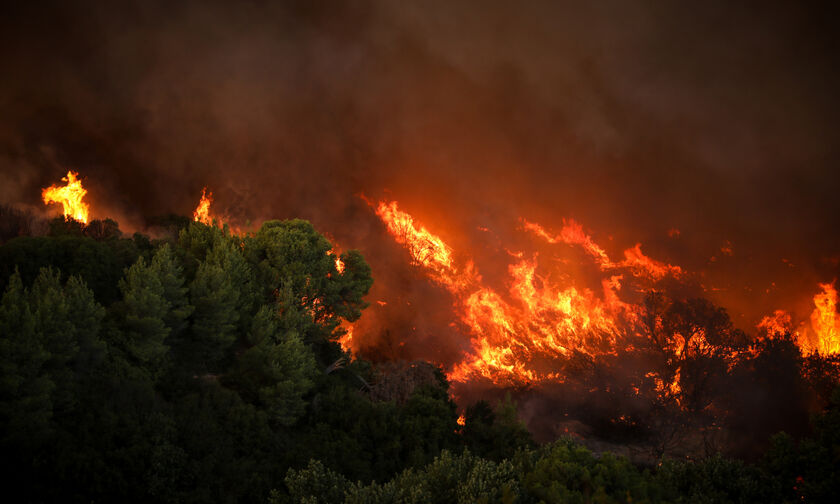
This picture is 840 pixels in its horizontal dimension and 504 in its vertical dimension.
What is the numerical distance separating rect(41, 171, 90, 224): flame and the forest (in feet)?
57.7

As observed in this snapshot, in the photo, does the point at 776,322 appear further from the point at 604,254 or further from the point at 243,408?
the point at 243,408

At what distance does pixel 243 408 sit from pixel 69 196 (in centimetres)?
4279

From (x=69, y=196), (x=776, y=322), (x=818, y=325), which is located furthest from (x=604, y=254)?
(x=69, y=196)

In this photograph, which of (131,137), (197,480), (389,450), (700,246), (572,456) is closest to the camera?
(572,456)

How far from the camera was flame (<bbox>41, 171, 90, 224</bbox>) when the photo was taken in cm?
5397

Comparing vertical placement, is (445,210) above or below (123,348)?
above

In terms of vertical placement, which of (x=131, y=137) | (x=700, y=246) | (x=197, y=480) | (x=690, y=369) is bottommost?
(x=197, y=480)

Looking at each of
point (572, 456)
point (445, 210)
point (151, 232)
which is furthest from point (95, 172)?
point (572, 456)

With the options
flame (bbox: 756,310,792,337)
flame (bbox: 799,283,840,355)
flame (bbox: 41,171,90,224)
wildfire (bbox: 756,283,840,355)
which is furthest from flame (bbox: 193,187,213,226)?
flame (bbox: 799,283,840,355)

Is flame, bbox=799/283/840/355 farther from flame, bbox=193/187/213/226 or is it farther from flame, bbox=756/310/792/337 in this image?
flame, bbox=193/187/213/226

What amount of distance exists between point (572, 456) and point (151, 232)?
48298 millimetres

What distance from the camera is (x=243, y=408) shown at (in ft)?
84.5

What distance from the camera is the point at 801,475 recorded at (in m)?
16.7

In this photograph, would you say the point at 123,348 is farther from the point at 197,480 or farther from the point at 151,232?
the point at 151,232
